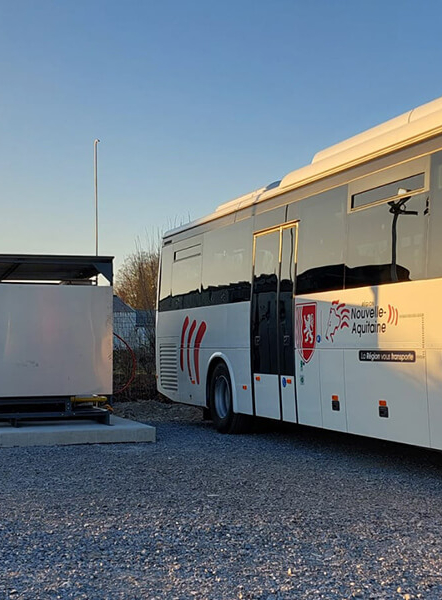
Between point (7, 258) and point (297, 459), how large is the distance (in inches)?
217

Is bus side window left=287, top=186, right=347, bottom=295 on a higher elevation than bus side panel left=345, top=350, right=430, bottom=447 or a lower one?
higher

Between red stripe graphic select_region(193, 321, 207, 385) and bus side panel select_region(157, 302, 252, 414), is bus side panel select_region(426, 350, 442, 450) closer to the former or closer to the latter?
bus side panel select_region(157, 302, 252, 414)

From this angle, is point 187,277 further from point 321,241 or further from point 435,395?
point 435,395

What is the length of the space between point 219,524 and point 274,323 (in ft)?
17.4

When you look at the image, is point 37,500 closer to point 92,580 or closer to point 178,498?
point 178,498

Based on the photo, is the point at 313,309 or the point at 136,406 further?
the point at 136,406

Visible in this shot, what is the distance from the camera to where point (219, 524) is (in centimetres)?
686

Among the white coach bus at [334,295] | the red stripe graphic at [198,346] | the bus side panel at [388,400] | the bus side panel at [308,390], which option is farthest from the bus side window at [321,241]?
the red stripe graphic at [198,346]

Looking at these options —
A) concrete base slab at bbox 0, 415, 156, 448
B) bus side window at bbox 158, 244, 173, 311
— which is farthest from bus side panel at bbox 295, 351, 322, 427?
bus side window at bbox 158, 244, 173, 311

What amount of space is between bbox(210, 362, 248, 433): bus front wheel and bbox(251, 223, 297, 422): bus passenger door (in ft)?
3.44

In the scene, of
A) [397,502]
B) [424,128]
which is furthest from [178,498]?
[424,128]

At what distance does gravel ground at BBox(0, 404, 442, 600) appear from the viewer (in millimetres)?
5289

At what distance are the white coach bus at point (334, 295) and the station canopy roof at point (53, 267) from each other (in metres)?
1.84

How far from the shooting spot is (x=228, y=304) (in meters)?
13.5
